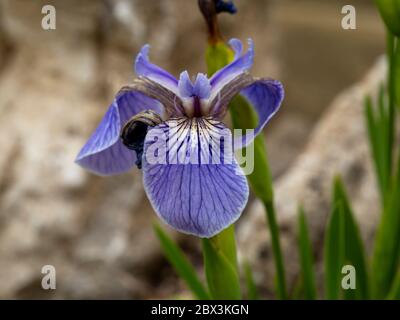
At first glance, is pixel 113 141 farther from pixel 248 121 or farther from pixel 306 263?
pixel 306 263

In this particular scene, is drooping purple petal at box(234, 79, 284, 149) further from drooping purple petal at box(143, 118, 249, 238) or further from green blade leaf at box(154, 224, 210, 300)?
green blade leaf at box(154, 224, 210, 300)

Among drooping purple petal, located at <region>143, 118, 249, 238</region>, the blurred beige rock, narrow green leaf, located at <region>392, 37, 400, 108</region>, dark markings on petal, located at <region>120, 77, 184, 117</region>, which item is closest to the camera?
drooping purple petal, located at <region>143, 118, 249, 238</region>

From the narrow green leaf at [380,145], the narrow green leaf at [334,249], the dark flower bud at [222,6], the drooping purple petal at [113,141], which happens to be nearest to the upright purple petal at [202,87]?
the drooping purple petal at [113,141]

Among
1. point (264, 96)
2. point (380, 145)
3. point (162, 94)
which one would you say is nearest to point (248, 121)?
point (264, 96)

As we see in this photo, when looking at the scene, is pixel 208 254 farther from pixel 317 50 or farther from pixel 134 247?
pixel 317 50

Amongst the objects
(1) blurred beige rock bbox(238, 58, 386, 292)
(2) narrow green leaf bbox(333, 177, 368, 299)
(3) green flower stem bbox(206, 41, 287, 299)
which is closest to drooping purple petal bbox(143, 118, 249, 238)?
(3) green flower stem bbox(206, 41, 287, 299)

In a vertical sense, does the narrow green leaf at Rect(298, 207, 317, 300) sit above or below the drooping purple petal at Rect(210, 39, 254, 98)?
below
